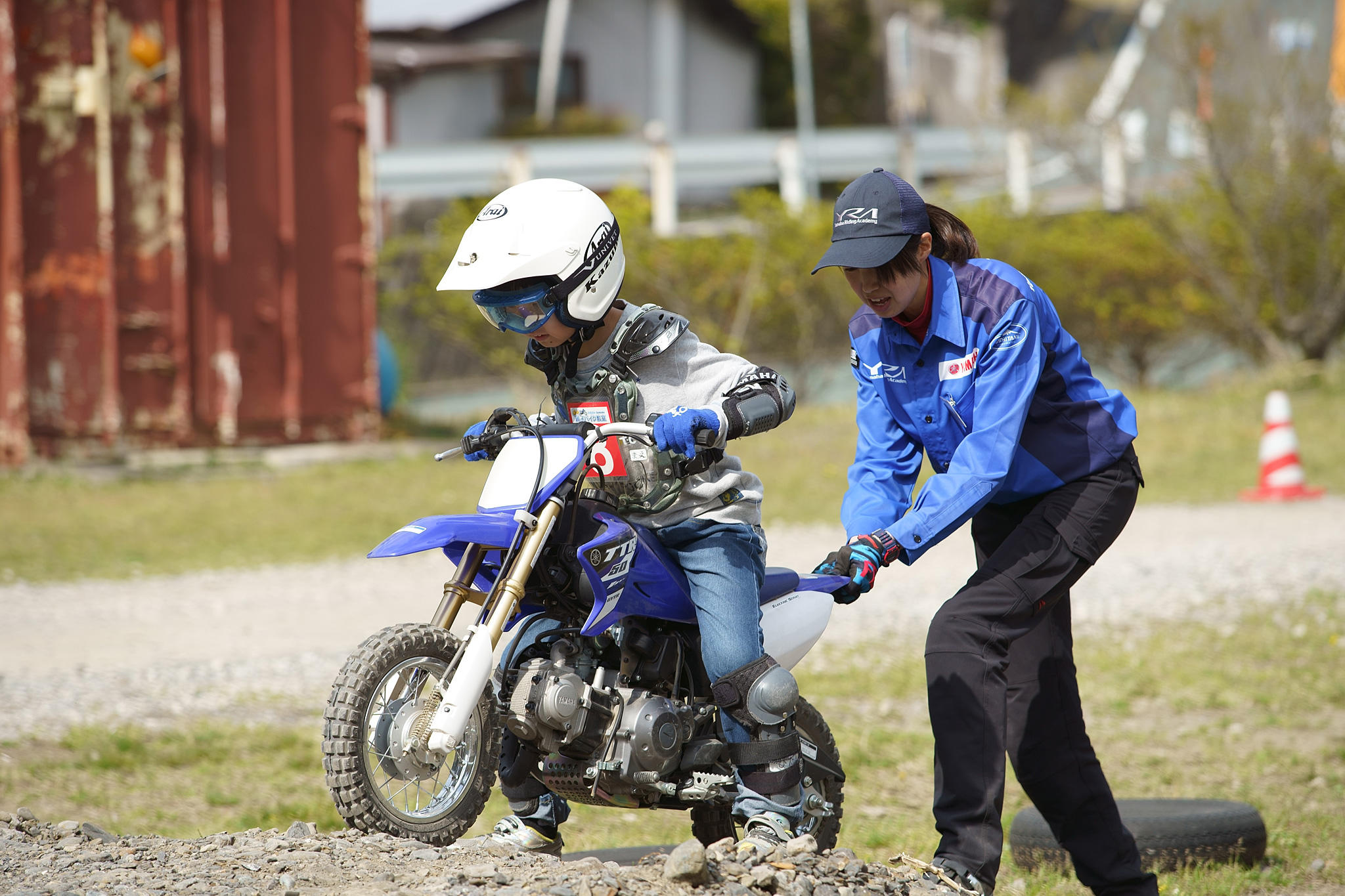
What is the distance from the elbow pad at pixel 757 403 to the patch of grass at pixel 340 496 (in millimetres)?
7424

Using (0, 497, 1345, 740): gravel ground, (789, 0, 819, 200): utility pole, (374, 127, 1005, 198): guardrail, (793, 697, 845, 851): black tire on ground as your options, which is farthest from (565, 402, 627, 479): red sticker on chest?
(789, 0, 819, 200): utility pole

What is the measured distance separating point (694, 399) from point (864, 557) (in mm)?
711

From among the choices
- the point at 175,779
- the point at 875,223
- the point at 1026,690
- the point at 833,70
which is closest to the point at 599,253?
the point at 875,223

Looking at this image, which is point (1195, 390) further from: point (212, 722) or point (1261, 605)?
point (212, 722)

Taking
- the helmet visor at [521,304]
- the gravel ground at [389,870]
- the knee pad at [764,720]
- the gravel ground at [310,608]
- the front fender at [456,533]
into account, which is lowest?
the gravel ground at [310,608]

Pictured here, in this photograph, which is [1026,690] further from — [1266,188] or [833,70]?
[833,70]

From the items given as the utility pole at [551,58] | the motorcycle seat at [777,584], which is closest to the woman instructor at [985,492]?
the motorcycle seat at [777,584]

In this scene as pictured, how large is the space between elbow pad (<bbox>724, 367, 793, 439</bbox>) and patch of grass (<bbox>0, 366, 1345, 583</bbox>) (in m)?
7.42

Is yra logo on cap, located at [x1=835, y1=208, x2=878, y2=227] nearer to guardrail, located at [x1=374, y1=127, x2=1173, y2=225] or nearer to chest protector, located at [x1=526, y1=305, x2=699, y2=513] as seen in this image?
chest protector, located at [x1=526, y1=305, x2=699, y2=513]

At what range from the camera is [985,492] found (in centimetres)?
361

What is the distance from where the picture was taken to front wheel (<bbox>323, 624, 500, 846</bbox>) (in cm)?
336

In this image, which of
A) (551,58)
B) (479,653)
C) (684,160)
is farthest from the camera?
(551,58)

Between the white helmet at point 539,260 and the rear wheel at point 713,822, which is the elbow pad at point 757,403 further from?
the rear wheel at point 713,822

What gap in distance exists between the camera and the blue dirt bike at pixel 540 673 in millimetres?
3416
